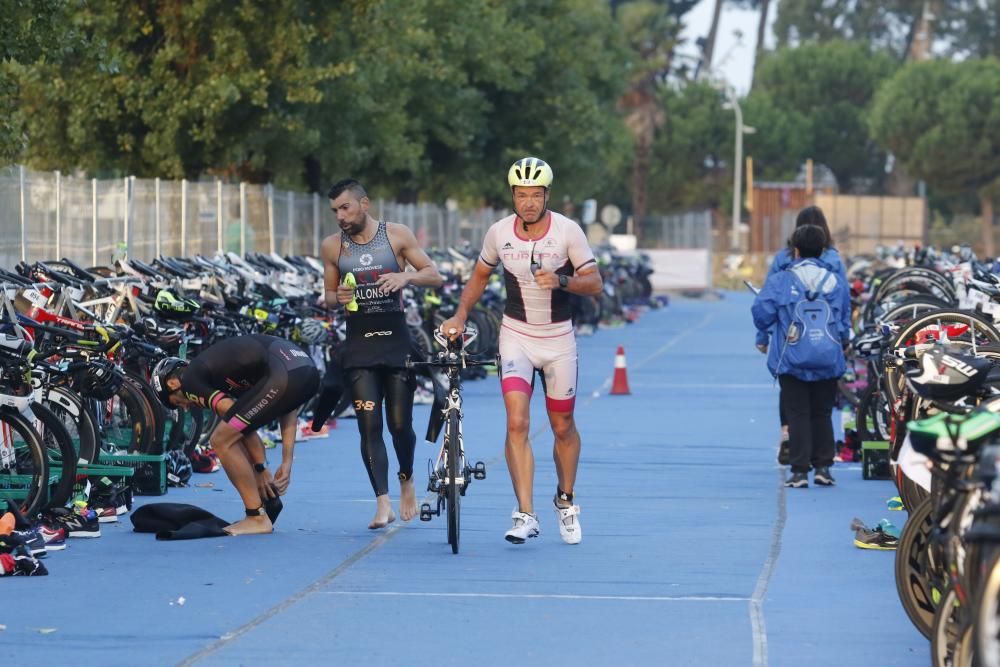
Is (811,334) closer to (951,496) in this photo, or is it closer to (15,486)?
(15,486)

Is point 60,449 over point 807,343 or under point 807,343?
under

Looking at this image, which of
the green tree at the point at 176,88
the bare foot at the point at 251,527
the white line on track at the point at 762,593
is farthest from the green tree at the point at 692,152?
the bare foot at the point at 251,527

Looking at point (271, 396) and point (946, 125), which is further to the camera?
point (946, 125)

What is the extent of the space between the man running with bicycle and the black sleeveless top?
678 millimetres

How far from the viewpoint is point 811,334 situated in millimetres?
13578

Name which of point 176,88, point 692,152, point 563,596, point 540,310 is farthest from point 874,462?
point 692,152

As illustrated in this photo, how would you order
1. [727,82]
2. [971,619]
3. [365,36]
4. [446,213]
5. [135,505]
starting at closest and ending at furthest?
[971,619] → [135,505] → [365,36] → [446,213] → [727,82]

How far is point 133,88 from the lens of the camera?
2700 centimetres

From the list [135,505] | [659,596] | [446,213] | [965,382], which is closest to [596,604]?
[659,596]

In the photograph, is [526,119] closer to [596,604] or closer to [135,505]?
[135,505]

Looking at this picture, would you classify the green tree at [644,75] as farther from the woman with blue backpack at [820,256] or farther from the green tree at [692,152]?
the woman with blue backpack at [820,256]

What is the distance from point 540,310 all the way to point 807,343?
3330 millimetres

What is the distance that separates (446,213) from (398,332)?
3330 centimetres

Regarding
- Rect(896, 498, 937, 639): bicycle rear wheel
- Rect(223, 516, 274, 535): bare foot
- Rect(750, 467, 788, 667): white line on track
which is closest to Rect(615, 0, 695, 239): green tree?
Rect(750, 467, 788, 667): white line on track
